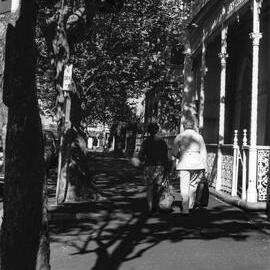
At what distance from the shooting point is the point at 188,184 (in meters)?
10.0

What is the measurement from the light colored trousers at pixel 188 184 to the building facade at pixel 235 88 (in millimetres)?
1846

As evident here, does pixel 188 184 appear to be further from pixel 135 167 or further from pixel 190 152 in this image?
pixel 135 167

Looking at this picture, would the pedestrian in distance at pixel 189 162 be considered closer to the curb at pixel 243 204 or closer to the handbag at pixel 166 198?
the handbag at pixel 166 198

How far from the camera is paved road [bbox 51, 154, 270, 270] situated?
6629mm

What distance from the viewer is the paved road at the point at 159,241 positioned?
6629mm

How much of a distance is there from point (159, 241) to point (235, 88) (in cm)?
1452

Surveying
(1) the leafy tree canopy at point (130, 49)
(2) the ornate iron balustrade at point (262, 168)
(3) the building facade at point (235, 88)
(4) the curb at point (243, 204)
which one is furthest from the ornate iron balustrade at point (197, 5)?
(2) the ornate iron balustrade at point (262, 168)

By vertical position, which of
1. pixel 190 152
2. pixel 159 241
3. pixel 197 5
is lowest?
pixel 159 241

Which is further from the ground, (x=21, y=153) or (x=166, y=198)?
(x=21, y=153)

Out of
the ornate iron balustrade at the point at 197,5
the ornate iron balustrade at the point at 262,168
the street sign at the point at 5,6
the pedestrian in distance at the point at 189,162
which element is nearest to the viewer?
the street sign at the point at 5,6

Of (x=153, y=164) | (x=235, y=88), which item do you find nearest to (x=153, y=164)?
(x=153, y=164)

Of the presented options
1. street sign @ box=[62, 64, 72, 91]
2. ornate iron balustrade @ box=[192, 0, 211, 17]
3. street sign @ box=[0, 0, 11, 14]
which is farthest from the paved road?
ornate iron balustrade @ box=[192, 0, 211, 17]

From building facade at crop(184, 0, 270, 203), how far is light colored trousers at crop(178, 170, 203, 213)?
1.85 meters

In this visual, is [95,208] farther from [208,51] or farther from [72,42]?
[208,51]
